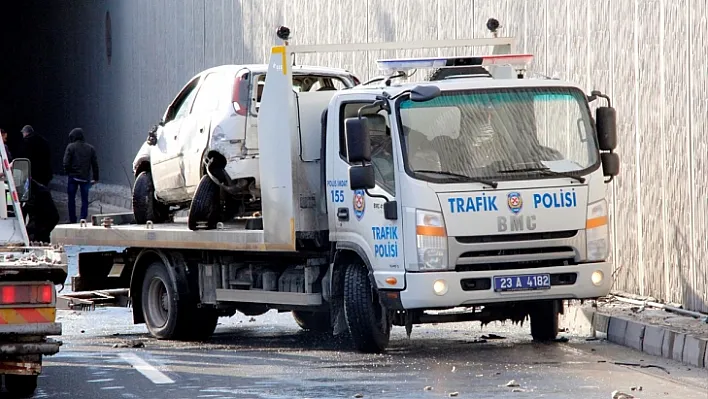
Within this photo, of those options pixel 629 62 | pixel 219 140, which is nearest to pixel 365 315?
pixel 219 140

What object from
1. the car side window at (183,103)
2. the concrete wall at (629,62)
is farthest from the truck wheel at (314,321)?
the concrete wall at (629,62)

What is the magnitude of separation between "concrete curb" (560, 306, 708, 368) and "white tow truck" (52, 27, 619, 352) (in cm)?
49

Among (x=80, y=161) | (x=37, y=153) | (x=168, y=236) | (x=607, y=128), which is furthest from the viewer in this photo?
(x=80, y=161)

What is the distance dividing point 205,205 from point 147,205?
83.5 inches

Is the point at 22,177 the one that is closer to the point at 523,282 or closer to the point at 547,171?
the point at 523,282

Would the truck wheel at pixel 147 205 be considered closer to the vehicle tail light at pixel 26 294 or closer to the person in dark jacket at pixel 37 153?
the vehicle tail light at pixel 26 294

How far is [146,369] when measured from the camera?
39.7 ft

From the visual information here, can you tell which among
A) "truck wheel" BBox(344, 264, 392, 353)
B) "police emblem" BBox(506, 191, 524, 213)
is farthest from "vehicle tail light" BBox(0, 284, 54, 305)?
"police emblem" BBox(506, 191, 524, 213)

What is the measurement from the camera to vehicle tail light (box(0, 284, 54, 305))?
9.69m

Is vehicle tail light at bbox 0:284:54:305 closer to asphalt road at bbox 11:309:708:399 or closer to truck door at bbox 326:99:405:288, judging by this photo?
asphalt road at bbox 11:309:708:399

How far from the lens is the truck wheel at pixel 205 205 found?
14.4m

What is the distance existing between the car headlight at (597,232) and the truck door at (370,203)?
1.52 meters

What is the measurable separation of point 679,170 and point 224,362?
179 inches

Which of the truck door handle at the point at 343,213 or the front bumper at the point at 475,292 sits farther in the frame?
the truck door handle at the point at 343,213
